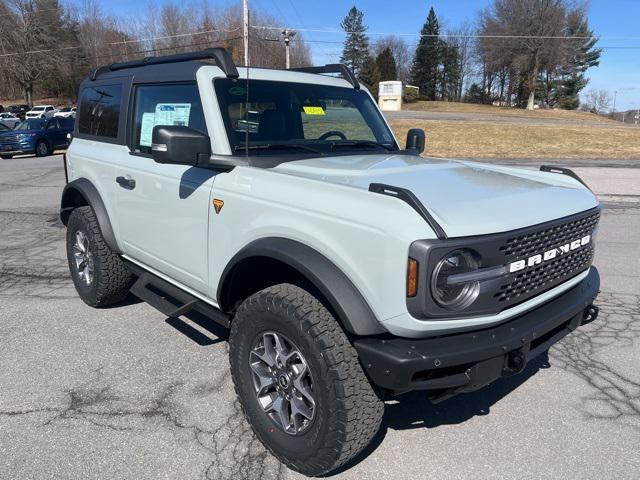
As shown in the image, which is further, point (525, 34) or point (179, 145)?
point (525, 34)

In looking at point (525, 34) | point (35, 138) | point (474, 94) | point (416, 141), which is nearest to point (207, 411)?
point (416, 141)

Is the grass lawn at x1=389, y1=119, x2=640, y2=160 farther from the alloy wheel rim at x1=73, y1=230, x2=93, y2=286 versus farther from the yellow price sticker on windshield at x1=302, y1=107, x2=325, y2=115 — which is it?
the alloy wheel rim at x1=73, y1=230, x2=93, y2=286

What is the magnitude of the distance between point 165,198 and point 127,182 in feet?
1.94

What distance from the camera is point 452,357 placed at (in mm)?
2170

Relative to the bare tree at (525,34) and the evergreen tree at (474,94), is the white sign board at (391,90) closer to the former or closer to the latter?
the bare tree at (525,34)

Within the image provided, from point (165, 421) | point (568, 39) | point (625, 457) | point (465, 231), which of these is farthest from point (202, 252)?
point (568, 39)

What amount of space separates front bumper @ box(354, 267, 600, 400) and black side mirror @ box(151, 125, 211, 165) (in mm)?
1411

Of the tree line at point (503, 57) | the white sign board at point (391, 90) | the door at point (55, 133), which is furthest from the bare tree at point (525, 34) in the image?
the door at point (55, 133)

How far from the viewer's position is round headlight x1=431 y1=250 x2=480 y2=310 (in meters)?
2.16

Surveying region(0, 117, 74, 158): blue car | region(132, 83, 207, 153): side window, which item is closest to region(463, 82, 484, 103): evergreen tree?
region(0, 117, 74, 158): blue car

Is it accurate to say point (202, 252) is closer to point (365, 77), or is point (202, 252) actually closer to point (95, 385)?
point (95, 385)

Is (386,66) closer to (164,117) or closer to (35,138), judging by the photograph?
(35,138)

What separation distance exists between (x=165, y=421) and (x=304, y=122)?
2189 mm

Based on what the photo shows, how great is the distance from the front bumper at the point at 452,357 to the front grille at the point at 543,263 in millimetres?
154
